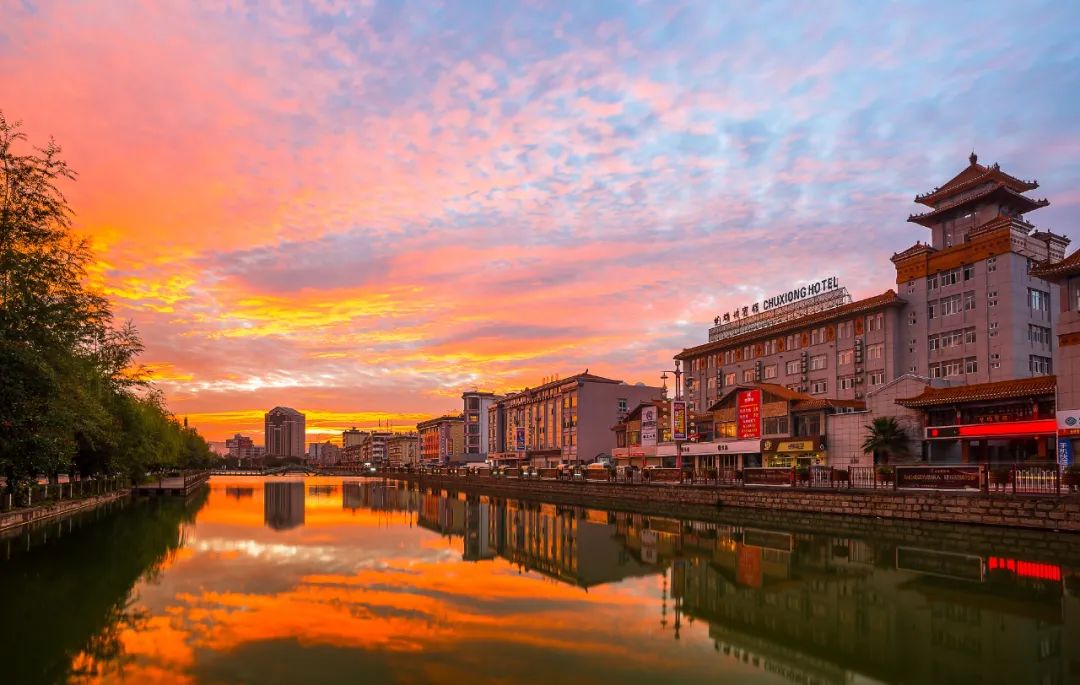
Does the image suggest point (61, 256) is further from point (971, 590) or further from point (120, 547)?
point (971, 590)

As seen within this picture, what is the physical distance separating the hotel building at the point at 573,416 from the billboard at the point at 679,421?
3987 centimetres

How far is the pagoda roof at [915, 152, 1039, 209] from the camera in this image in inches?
2581

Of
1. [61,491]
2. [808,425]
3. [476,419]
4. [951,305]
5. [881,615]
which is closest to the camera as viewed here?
[881,615]

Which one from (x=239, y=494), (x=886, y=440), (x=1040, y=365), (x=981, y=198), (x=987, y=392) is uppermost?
(x=981, y=198)

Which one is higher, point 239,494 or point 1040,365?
point 1040,365

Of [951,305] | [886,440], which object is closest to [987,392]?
[886,440]

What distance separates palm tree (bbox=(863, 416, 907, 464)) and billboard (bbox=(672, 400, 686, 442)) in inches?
754

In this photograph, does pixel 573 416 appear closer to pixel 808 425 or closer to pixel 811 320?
pixel 811 320

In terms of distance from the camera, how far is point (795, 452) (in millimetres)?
58594

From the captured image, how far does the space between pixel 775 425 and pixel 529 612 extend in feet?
158

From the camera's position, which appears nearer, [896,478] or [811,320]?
[896,478]

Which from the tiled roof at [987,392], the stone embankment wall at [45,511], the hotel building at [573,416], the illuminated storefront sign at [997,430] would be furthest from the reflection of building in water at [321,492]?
the illuminated storefront sign at [997,430]

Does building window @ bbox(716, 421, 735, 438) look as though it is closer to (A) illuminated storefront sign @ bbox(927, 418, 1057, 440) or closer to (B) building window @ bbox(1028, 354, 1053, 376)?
(A) illuminated storefront sign @ bbox(927, 418, 1057, 440)

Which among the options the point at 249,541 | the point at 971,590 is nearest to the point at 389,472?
the point at 249,541
